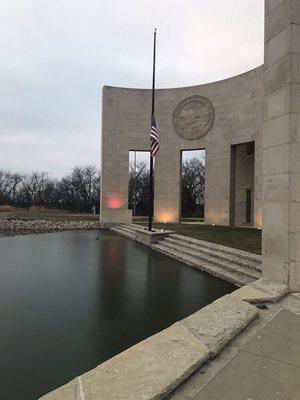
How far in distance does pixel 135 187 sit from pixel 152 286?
179ft

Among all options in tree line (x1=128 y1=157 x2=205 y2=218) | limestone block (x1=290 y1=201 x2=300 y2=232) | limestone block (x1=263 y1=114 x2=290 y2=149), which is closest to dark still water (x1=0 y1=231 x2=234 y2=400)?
limestone block (x1=290 y1=201 x2=300 y2=232)

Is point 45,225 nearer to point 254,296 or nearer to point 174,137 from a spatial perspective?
point 174,137

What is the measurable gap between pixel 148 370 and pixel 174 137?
965 inches

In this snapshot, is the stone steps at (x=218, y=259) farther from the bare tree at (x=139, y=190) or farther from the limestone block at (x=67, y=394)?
the bare tree at (x=139, y=190)

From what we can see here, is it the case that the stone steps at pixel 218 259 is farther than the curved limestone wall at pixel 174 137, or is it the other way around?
the curved limestone wall at pixel 174 137

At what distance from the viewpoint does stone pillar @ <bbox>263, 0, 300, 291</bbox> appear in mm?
5613

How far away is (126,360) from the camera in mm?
3010

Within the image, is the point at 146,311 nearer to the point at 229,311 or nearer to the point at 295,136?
the point at 229,311

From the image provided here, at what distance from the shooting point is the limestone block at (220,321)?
3424 mm

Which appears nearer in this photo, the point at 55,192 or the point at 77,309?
the point at 77,309

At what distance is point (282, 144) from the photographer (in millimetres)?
5766

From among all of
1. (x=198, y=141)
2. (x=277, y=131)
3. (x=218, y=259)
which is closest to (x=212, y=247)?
(x=218, y=259)

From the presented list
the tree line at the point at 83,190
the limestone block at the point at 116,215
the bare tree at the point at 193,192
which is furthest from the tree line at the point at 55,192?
the limestone block at the point at 116,215

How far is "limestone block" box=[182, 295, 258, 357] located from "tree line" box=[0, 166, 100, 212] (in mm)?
64511
